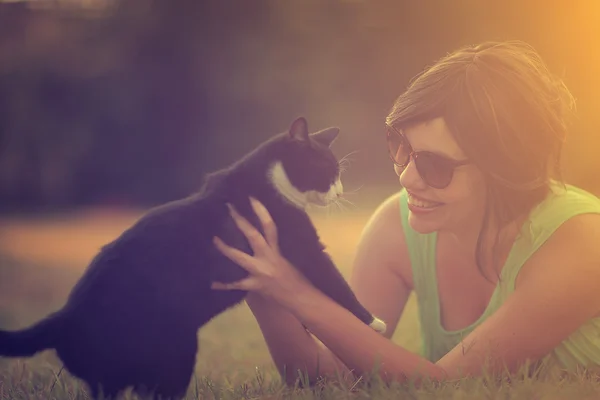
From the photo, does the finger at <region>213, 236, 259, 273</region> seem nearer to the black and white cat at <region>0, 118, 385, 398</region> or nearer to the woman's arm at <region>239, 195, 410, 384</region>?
the black and white cat at <region>0, 118, 385, 398</region>

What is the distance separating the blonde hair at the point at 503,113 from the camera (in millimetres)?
1787

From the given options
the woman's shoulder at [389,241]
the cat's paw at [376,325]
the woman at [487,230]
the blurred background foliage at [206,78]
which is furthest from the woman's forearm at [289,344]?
the blurred background foliage at [206,78]

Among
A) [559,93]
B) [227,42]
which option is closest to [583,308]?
[559,93]

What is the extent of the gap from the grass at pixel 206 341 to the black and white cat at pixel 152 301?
0.48ft

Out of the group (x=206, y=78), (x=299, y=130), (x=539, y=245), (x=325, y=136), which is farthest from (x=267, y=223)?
(x=206, y=78)

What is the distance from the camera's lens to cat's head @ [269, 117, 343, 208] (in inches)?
72.7

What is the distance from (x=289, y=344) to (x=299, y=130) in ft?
1.96

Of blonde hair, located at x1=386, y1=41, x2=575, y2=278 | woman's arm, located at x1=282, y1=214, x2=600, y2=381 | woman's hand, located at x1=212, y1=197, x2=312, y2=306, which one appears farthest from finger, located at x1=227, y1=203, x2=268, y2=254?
blonde hair, located at x1=386, y1=41, x2=575, y2=278

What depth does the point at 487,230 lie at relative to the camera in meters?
2.01

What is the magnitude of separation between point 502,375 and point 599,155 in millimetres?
1181

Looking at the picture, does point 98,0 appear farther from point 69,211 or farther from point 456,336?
point 456,336

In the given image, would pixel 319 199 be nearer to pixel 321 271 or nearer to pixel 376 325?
pixel 321 271

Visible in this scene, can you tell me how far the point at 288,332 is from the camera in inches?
76.7

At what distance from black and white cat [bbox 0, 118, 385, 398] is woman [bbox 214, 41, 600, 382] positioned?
0.16 ft
